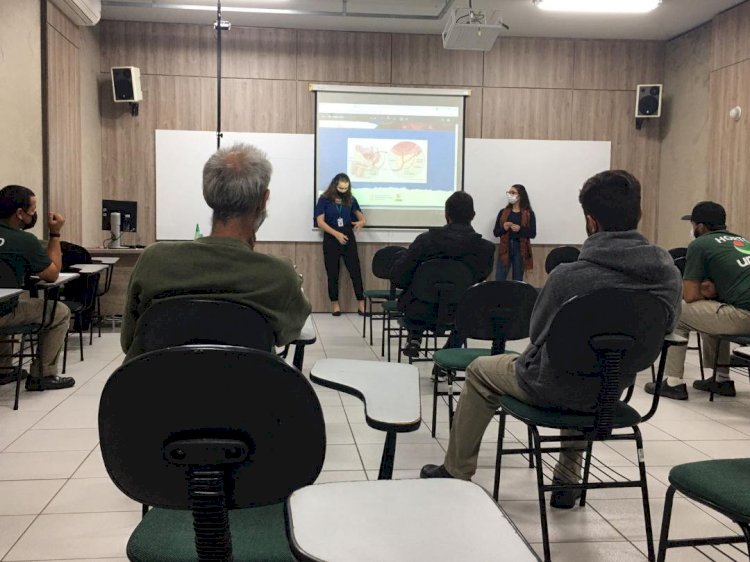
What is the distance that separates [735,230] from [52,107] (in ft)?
21.7

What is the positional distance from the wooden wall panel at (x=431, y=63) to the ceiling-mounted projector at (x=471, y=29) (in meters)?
1.40

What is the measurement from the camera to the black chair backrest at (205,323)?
4.96 ft

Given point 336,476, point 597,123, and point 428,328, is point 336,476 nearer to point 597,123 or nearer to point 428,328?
point 428,328

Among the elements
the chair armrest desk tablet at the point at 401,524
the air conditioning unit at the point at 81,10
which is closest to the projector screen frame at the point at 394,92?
the air conditioning unit at the point at 81,10

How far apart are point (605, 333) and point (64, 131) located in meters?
5.96

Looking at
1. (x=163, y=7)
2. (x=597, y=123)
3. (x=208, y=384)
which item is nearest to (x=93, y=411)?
(x=208, y=384)

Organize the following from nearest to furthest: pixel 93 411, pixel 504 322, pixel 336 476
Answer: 1. pixel 336 476
2. pixel 504 322
3. pixel 93 411

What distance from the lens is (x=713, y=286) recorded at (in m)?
4.30

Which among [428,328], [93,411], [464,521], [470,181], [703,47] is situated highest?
[703,47]

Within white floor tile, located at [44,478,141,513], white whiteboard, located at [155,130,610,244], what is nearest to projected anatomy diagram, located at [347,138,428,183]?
white whiteboard, located at [155,130,610,244]

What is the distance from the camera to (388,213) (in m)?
8.37

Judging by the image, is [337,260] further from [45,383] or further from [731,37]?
[731,37]

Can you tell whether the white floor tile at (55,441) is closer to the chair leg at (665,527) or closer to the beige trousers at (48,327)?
the beige trousers at (48,327)

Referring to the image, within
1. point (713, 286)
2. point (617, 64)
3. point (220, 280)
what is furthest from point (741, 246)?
point (617, 64)
